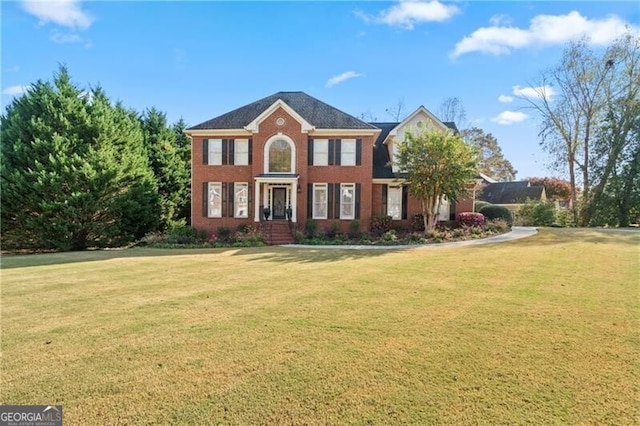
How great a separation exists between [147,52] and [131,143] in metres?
8.45

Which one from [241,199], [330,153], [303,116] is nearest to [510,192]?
[330,153]

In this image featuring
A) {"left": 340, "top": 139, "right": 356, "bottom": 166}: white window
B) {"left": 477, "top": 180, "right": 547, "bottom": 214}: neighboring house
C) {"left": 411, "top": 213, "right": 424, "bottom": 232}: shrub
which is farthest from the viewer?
{"left": 477, "top": 180, "right": 547, "bottom": 214}: neighboring house

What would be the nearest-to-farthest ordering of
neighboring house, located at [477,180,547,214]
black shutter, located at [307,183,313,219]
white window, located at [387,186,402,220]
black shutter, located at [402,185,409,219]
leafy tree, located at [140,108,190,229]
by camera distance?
black shutter, located at [307,183,313,219]
black shutter, located at [402,185,409,219]
white window, located at [387,186,402,220]
leafy tree, located at [140,108,190,229]
neighboring house, located at [477,180,547,214]

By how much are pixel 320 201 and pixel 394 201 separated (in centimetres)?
474

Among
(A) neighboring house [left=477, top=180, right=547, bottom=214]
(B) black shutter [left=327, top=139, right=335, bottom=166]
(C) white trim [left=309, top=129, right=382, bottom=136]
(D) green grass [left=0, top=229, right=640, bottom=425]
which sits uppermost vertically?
(C) white trim [left=309, top=129, right=382, bottom=136]

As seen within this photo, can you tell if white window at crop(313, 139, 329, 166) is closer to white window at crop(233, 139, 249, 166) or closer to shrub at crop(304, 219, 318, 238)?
shrub at crop(304, 219, 318, 238)

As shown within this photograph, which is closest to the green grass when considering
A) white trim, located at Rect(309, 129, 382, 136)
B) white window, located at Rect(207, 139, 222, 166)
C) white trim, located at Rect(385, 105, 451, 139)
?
white trim, located at Rect(309, 129, 382, 136)

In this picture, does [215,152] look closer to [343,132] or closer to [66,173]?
[66,173]

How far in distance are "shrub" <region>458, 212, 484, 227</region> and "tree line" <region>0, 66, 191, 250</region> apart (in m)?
19.5

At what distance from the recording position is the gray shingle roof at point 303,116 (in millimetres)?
20500

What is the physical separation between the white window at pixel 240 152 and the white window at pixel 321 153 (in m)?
4.32

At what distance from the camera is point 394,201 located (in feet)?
69.1

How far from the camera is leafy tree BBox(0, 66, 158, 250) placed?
16781mm

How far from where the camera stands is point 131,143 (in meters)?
20.9
